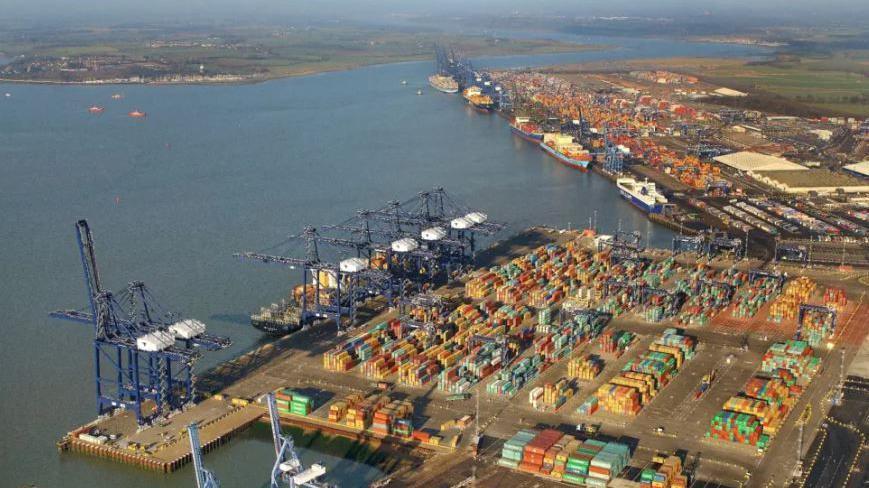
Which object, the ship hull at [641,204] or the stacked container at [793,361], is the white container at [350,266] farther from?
the ship hull at [641,204]

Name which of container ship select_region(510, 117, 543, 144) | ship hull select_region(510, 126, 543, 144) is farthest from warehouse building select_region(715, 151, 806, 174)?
container ship select_region(510, 117, 543, 144)

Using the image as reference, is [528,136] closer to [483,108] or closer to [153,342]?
[483,108]

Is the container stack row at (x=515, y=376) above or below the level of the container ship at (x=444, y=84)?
below

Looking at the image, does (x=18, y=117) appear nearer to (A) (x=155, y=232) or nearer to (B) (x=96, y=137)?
(B) (x=96, y=137)

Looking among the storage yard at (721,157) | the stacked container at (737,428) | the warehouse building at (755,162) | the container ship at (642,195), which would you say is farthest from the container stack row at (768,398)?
the warehouse building at (755,162)

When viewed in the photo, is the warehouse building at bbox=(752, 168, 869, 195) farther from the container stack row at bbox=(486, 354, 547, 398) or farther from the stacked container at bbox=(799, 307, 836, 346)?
the container stack row at bbox=(486, 354, 547, 398)

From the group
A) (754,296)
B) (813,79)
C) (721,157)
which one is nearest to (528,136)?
(721,157)
